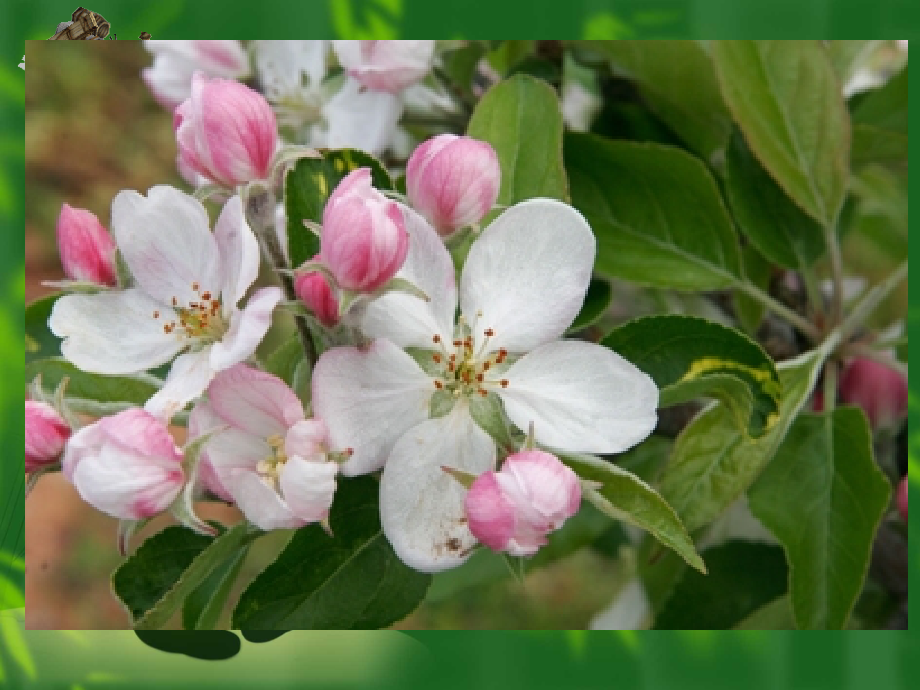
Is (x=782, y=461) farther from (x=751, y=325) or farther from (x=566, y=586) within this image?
(x=566, y=586)

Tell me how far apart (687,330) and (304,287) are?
0.27 m

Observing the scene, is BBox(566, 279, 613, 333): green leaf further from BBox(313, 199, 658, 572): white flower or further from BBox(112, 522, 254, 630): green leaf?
BBox(112, 522, 254, 630): green leaf

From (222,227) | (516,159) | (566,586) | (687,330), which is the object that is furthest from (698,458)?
(566,586)

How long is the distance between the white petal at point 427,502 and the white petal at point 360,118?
1.12 feet

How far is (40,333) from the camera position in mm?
798

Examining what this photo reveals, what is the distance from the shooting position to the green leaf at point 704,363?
618 millimetres

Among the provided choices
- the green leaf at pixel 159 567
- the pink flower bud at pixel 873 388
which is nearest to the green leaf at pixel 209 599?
the green leaf at pixel 159 567

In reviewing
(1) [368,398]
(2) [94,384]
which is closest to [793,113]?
(1) [368,398]

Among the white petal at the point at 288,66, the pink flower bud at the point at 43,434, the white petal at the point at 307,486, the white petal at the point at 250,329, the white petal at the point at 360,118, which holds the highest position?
the white petal at the point at 288,66

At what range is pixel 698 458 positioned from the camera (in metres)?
0.71

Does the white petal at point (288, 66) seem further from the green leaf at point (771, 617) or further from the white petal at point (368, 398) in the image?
the green leaf at point (771, 617)

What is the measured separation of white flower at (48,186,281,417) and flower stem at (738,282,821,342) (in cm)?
48

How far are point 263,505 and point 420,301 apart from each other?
157 mm

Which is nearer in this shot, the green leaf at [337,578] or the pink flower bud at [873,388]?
the green leaf at [337,578]
